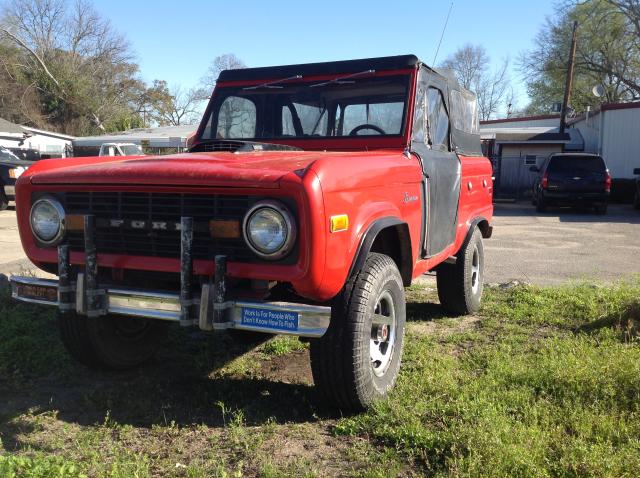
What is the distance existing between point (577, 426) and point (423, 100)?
2549 millimetres

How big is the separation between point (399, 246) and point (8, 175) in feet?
44.1

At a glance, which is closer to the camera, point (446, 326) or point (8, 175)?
point (446, 326)

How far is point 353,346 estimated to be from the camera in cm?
315

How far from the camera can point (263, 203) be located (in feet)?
9.40

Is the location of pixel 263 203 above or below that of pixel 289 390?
above

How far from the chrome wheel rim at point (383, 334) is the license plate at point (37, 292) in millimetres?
1845

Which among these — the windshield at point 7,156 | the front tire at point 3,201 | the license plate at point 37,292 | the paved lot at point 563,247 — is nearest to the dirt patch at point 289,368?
the license plate at point 37,292

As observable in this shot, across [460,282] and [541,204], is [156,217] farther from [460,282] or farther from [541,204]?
[541,204]

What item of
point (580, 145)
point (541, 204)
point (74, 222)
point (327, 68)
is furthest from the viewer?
point (580, 145)

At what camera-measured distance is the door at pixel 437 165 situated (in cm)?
434

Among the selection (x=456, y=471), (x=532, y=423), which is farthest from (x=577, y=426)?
(x=456, y=471)

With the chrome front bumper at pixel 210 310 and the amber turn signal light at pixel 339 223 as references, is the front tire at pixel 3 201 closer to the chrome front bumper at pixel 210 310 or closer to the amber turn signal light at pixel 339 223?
the chrome front bumper at pixel 210 310

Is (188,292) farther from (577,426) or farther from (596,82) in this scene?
(596,82)

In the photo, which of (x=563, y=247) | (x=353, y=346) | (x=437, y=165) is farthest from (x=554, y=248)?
(x=353, y=346)
